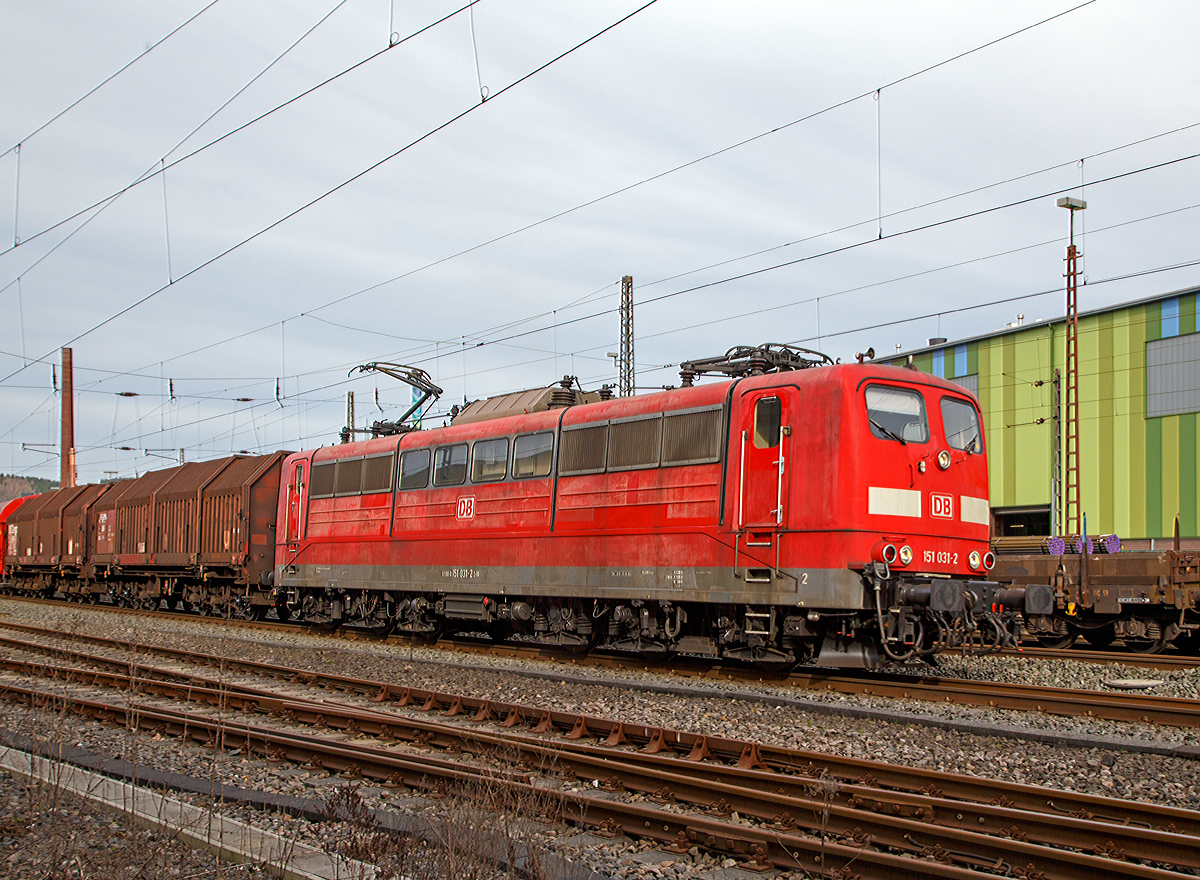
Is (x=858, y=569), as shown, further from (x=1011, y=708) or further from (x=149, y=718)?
(x=149, y=718)

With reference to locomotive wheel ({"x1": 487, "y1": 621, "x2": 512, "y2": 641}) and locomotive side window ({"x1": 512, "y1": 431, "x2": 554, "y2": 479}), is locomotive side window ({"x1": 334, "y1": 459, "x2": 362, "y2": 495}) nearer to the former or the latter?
locomotive wheel ({"x1": 487, "y1": 621, "x2": 512, "y2": 641})

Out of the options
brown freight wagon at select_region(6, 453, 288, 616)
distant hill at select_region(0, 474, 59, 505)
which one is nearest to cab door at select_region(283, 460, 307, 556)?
brown freight wagon at select_region(6, 453, 288, 616)

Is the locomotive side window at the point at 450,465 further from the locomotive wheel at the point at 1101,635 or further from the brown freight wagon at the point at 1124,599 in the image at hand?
the locomotive wheel at the point at 1101,635

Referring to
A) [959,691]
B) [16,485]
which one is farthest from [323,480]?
[16,485]

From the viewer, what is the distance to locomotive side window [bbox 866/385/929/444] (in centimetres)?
1164

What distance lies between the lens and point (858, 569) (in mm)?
11039

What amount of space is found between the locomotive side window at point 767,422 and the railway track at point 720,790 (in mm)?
4247

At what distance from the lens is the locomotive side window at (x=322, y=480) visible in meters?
20.0

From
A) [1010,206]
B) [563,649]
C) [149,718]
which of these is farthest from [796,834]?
[1010,206]

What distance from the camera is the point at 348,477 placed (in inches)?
766

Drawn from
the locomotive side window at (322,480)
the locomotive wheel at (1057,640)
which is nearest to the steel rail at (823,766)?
the locomotive side window at (322,480)

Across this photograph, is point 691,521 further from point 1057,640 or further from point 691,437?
point 1057,640

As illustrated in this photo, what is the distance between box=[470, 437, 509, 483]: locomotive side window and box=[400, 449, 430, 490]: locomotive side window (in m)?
1.36

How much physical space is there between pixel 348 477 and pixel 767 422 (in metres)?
10.1
